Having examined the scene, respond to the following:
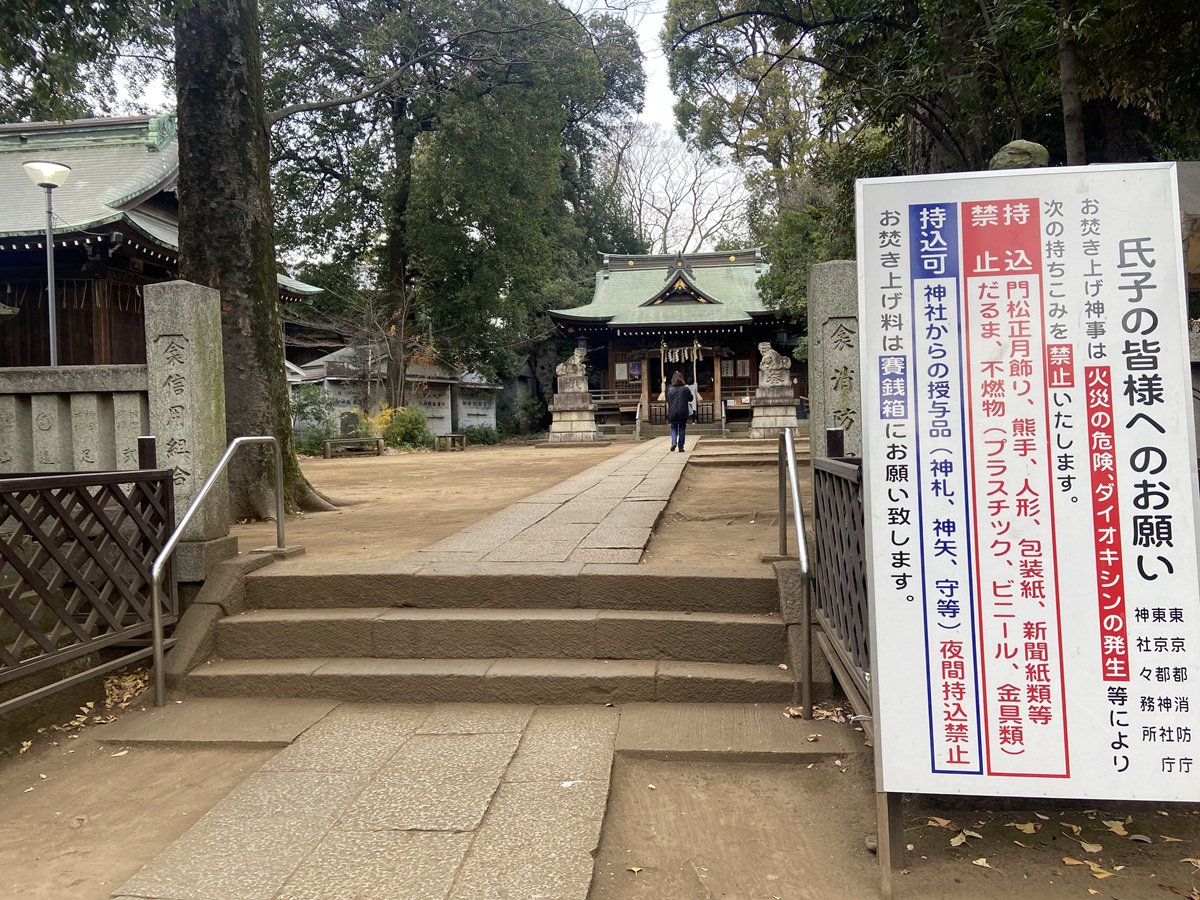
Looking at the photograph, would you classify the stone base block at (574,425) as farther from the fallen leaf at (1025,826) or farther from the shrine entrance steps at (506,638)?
the fallen leaf at (1025,826)

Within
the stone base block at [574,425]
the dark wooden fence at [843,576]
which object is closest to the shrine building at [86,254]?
the dark wooden fence at [843,576]

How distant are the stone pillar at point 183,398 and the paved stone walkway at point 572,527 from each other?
120 cm

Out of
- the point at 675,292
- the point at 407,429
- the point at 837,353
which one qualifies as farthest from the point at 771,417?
the point at 837,353

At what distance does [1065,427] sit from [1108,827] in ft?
4.57

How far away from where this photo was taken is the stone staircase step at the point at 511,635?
11.7ft

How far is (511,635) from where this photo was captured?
145 inches

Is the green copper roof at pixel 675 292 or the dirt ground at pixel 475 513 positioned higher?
the green copper roof at pixel 675 292

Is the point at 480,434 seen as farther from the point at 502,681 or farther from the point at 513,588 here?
the point at 502,681

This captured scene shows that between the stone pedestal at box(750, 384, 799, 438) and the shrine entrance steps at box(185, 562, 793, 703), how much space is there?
18126 mm

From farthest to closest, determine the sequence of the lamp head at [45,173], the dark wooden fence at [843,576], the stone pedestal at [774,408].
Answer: the stone pedestal at [774,408] → the lamp head at [45,173] → the dark wooden fence at [843,576]

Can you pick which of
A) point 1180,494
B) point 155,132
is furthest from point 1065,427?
point 155,132

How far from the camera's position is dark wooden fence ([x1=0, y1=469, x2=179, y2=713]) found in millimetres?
3092

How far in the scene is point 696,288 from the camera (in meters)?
27.7

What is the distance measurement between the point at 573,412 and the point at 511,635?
20.1 metres
